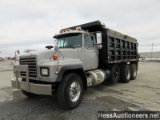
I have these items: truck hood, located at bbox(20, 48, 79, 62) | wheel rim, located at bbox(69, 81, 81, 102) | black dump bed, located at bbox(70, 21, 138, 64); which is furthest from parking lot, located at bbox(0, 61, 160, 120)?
black dump bed, located at bbox(70, 21, 138, 64)

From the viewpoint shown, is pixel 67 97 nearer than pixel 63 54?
Yes

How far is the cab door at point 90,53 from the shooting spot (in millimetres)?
5801

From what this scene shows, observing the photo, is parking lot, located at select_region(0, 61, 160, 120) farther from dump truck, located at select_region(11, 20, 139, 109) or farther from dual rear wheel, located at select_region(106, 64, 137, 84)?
dual rear wheel, located at select_region(106, 64, 137, 84)

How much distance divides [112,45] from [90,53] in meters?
1.98

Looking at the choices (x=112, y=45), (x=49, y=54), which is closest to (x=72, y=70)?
(x=49, y=54)

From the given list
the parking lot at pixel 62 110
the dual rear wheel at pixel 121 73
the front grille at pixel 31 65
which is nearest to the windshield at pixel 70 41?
the front grille at pixel 31 65

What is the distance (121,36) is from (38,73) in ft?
19.0

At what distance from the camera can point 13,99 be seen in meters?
5.80

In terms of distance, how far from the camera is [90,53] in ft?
19.9

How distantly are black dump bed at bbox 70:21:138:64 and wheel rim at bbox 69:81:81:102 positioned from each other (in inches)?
104

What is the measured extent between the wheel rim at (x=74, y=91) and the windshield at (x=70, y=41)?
1497 millimetres

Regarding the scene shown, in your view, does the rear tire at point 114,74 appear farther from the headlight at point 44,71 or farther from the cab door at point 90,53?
the headlight at point 44,71

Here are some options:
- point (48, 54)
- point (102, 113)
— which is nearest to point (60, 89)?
point (48, 54)

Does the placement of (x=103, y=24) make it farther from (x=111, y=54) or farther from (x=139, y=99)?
(x=139, y=99)
